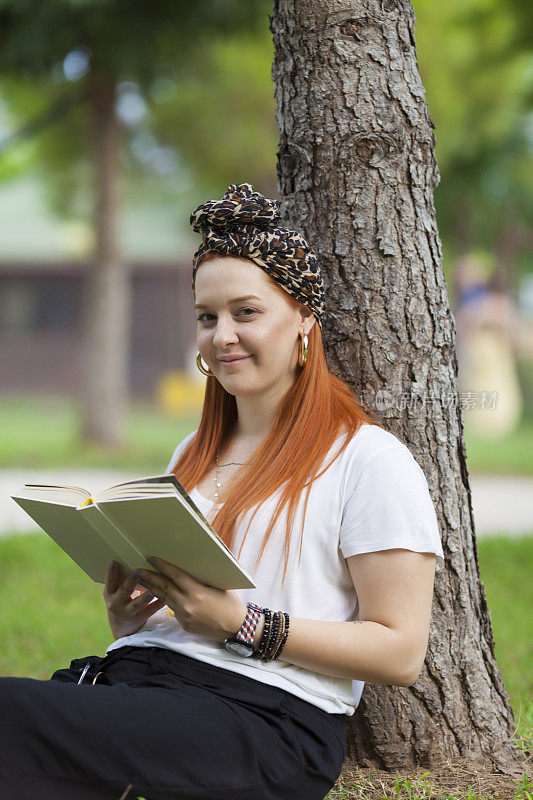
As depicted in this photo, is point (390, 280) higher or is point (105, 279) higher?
point (105, 279)

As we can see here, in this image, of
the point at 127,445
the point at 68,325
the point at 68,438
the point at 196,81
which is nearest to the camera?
the point at 196,81

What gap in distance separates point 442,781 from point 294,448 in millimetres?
→ 1144

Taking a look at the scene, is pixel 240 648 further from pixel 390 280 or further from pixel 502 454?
pixel 502 454

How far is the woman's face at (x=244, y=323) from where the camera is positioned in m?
2.21

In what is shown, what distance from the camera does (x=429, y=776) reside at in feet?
8.82

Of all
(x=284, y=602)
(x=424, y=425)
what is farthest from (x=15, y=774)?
(x=424, y=425)

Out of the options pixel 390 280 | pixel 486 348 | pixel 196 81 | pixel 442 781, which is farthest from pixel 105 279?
pixel 442 781

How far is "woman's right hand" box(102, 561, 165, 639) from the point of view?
221 centimetres

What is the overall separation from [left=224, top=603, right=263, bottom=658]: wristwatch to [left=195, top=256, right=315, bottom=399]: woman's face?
548 millimetres

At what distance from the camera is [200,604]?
6.38 ft

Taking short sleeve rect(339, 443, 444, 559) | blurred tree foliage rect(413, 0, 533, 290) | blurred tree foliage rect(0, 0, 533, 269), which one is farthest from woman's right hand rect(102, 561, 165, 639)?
blurred tree foliage rect(413, 0, 533, 290)

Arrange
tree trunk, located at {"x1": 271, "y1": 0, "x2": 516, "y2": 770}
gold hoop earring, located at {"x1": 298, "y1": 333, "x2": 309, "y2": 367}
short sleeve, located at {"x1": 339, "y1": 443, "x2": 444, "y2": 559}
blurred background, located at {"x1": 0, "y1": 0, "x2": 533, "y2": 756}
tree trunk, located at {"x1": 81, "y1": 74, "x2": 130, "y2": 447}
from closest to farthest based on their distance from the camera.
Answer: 1. short sleeve, located at {"x1": 339, "y1": 443, "x2": 444, "y2": 559}
2. gold hoop earring, located at {"x1": 298, "y1": 333, "x2": 309, "y2": 367}
3. tree trunk, located at {"x1": 271, "y1": 0, "x2": 516, "y2": 770}
4. blurred background, located at {"x1": 0, "y1": 0, "x2": 533, "y2": 756}
5. tree trunk, located at {"x1": 81, "y1": 74, "x2": 130, "y2": 447}

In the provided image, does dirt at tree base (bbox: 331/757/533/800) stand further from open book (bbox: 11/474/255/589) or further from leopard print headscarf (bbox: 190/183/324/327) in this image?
leopard print headscarf (bbox: 190/183/324/327)

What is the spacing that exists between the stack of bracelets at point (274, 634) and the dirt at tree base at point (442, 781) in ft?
2.75
